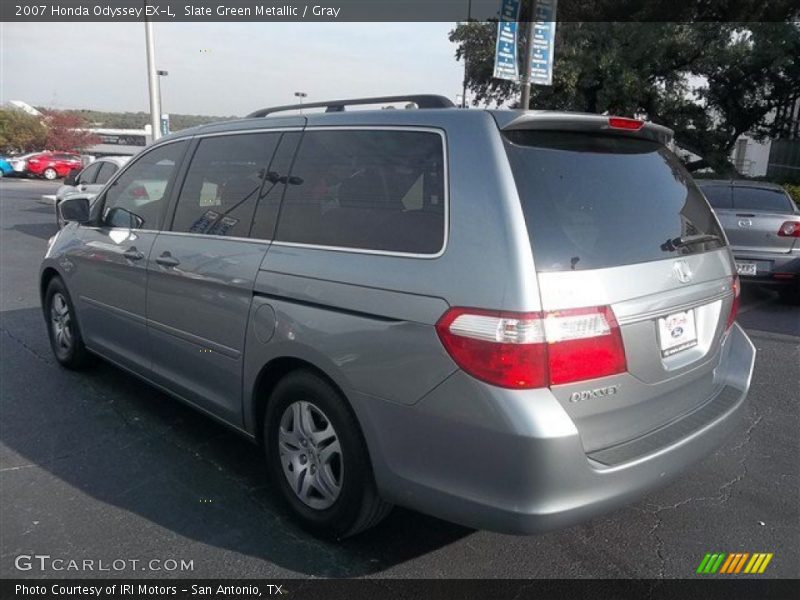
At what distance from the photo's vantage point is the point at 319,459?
9.27 ft

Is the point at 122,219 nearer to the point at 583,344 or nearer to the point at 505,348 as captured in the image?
the point at 505,348

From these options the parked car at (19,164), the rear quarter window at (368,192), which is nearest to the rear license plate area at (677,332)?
the rear quarter window at (368,192)

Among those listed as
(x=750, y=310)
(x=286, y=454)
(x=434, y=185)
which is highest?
(x=434, y=185)

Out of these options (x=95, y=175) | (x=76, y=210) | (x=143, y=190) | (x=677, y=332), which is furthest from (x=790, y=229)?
(x=95, y=175)

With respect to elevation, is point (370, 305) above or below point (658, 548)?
above

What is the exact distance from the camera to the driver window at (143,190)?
13.1 feet

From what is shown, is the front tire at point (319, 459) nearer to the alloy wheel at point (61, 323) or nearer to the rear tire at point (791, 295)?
the alloy wheel at point (61, 323)

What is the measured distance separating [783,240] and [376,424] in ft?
22.9

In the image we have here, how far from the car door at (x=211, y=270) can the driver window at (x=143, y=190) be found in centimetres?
25

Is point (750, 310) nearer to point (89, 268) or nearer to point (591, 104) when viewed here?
point (89, 268)

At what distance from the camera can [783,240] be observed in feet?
25.0

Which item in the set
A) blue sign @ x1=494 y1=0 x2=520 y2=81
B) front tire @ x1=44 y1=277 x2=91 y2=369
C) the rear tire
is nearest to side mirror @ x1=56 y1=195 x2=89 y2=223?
front tire @ x1=44 y1=277 x2=91 y2=369

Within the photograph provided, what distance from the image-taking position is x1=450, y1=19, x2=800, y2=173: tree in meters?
22.0
